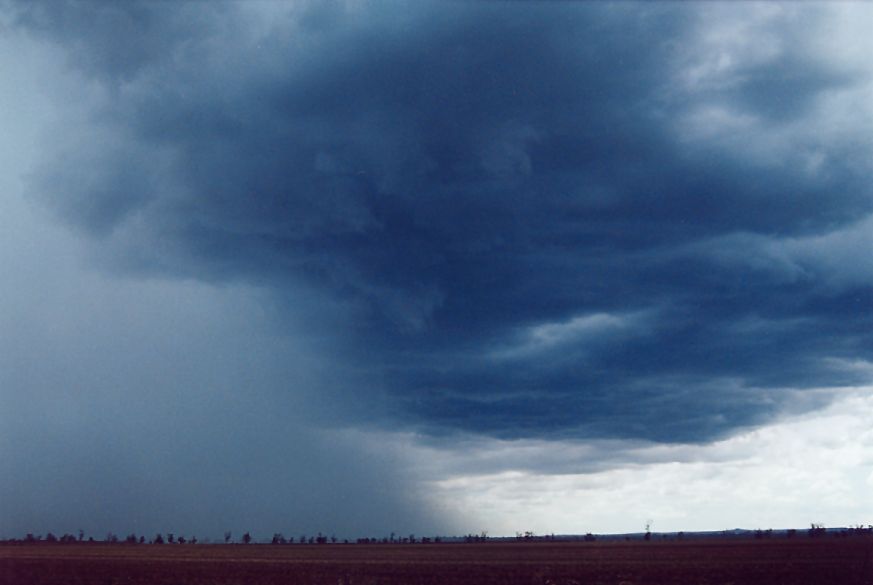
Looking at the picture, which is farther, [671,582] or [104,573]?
[104,573]

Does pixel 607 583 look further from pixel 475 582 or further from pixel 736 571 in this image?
pixel 736 571

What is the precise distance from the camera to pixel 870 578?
214 feet

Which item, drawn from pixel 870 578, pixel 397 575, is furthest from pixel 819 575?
pixel 397 575

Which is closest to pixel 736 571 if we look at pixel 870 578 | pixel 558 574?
Answer: pixel 870 578

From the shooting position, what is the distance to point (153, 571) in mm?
83438

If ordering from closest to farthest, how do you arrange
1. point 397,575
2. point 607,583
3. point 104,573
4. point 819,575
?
point 607,583
point 819,575
point 397,575
point 104,573

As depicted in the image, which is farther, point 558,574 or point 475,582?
point 558,574

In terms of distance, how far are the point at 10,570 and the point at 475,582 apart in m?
52.5

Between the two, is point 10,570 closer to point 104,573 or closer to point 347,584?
point 104,573

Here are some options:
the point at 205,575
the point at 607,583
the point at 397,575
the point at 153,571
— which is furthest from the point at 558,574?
the point at 153,571

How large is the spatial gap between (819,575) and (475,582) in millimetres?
30847

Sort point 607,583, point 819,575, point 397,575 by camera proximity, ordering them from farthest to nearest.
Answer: point 397,575 → point 819,575 → point 607,583

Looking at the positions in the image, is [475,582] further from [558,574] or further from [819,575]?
[819,575]

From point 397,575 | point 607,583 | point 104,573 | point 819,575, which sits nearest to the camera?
point 607,583
